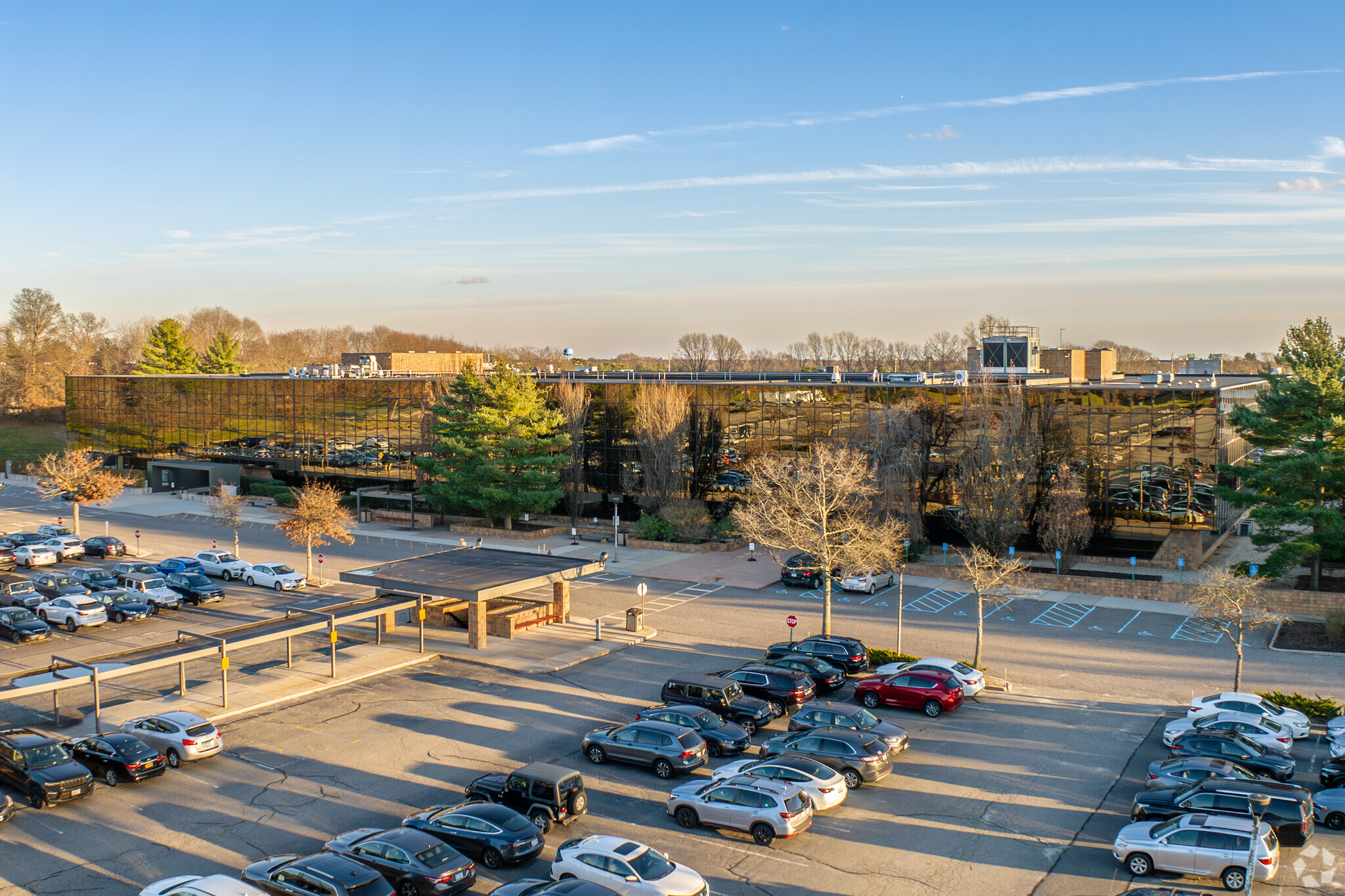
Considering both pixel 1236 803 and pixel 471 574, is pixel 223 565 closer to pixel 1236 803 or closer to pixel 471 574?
pixel 471 574

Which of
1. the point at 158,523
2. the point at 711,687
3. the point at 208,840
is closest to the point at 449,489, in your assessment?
the point at 158,523

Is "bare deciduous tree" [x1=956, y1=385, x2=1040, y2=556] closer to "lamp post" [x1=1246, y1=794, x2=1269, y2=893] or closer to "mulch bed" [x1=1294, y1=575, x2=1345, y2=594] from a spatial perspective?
"mulch bed" [x1=1294, y1=575, x2=1345, y2=594]

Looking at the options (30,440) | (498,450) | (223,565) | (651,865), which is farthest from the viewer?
(30,440)

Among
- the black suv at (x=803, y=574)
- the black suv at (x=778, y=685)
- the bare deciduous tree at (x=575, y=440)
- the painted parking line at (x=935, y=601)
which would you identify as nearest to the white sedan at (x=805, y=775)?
the black suv at (x=778, y=685)

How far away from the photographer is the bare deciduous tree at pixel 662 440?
56.8 m

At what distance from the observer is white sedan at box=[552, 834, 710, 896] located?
16.5 m

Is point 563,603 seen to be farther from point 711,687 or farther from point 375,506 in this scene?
point 375,506

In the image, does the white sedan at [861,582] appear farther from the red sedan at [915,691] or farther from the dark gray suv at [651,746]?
the dark gray suv at [651,746]

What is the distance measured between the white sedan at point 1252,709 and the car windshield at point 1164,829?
7.72 m

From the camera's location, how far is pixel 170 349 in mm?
118062

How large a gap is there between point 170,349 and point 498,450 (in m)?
79.4

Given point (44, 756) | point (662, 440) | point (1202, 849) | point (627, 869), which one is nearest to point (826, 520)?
point (662, 440)

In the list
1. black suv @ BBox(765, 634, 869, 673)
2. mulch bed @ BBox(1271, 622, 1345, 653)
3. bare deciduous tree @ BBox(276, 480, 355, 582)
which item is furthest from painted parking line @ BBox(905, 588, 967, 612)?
bare deciduous tree @ BBox(276, 480, 355, 582)

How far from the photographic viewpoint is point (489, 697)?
28938mm
